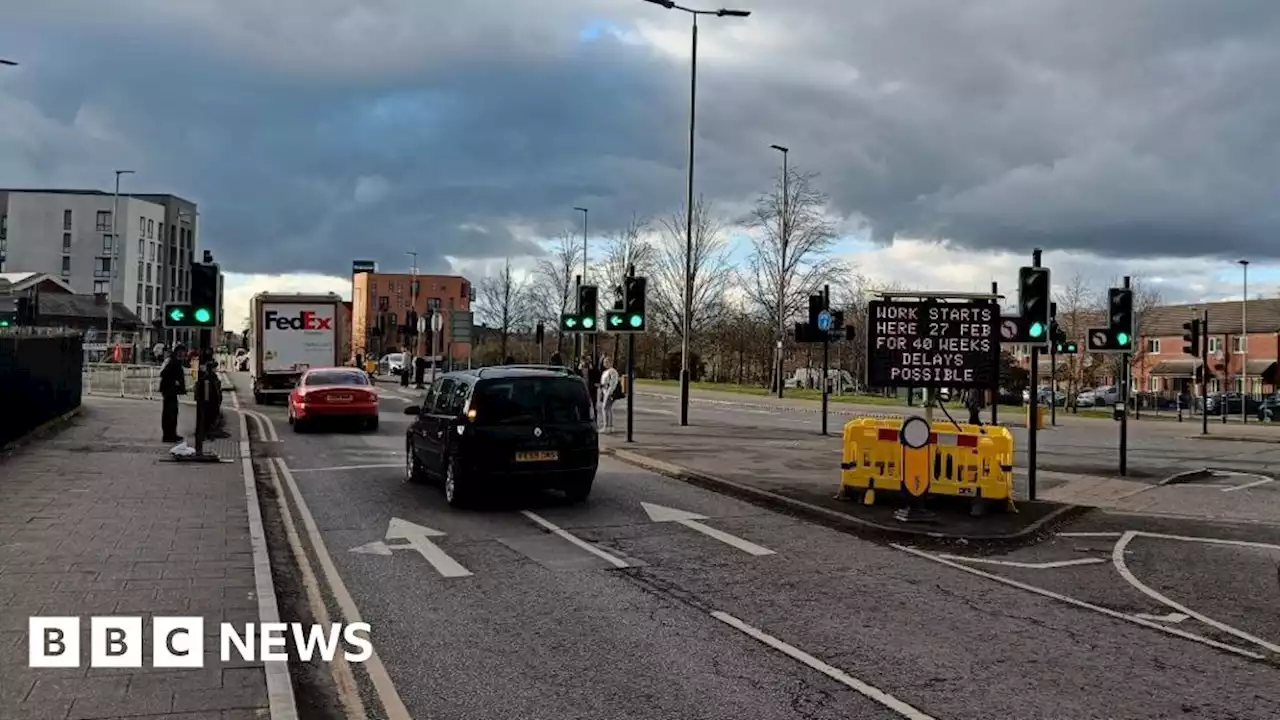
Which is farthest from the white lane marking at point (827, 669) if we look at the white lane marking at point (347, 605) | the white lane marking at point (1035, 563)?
the white lane marking at point (1035, 563)

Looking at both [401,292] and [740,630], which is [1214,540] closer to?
[740,630]

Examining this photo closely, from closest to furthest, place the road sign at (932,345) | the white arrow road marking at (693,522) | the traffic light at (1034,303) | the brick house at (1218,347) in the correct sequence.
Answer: the white arrow road marking at (693,522) → the road sign at (932,345) → the traffic light at (1034,303) → the brick house at (1218,347)

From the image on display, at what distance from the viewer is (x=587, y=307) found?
22891 mm

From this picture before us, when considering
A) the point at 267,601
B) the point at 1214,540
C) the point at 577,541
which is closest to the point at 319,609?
the point at 267,601

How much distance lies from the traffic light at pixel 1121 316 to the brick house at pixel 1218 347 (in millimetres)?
60704

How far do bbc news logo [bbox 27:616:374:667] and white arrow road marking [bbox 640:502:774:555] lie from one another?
4.25 metres

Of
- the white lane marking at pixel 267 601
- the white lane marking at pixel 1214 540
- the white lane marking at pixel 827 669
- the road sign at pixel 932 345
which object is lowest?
the white lane marking at pixel 827 669

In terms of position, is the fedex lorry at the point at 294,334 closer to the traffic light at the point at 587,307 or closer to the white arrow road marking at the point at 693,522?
the traffic light at the point at 587,307

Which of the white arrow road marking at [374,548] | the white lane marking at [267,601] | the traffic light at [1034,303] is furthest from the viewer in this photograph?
the traffic light at [1034,303]

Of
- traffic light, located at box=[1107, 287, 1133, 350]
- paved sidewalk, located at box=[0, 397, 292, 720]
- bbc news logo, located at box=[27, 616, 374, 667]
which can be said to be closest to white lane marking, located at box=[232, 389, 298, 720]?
paved sidewalk, located at box=[0, 397, 292, 720]

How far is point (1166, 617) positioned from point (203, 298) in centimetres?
1432

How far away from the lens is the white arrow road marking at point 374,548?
381 inches

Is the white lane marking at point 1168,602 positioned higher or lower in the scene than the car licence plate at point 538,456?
lower

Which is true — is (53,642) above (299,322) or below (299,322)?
below
